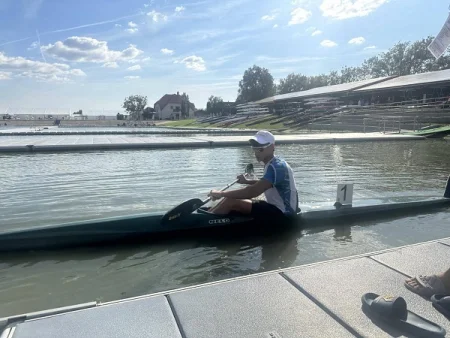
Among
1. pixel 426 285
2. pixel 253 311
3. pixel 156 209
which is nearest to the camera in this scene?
pixel 253 311

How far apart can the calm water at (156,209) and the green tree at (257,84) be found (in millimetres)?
81030

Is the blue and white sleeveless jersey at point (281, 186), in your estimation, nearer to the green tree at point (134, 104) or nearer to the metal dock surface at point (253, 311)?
the metal dock surface at point (253, 311)

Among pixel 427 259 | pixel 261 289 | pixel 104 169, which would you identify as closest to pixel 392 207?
pixel 427 259

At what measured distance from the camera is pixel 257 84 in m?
92.8

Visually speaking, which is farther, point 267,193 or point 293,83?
point 293,83

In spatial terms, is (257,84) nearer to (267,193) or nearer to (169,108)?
(169,108)

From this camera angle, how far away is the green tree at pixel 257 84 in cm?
9244

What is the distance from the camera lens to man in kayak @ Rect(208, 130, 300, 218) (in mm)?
4676

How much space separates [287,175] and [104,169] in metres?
7.70

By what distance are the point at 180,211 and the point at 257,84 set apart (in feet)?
299

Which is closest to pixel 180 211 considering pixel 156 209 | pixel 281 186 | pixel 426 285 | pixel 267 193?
pixel 267 193

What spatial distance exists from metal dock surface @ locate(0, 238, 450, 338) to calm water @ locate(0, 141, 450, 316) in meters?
1.13

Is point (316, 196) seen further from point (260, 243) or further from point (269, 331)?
point (269, 331)

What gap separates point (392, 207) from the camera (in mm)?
6133
